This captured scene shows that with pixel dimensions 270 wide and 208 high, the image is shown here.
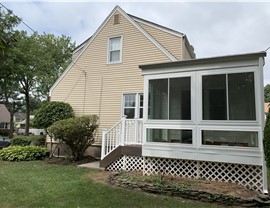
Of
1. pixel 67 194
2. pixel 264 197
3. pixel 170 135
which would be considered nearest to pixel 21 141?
pixel 67 194

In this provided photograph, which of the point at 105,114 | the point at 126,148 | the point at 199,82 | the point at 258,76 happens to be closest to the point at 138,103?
the point at 105,114

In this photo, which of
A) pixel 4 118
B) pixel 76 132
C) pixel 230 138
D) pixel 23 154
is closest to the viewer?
pixel 230 138

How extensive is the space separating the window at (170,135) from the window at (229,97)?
755mm

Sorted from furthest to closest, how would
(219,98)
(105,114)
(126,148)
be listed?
(105,114) < (126,148) < (219,98)

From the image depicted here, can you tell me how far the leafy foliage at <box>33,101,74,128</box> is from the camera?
10.9 m

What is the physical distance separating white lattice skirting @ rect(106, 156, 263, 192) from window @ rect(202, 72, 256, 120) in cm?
138

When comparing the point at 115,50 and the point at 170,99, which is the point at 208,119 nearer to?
the point at 170,99

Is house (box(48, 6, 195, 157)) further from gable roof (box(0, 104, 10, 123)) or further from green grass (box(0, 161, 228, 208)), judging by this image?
gable roof (box(0, 104, 10, 123))

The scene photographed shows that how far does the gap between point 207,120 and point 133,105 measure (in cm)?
467

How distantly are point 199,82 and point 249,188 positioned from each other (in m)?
3.14

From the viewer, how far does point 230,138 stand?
609 cm

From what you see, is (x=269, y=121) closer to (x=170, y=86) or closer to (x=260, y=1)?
(x=170, y=86)

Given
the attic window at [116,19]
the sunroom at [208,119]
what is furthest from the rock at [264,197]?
the attic window at [116,19]

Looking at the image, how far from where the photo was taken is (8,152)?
10414 millimetres
